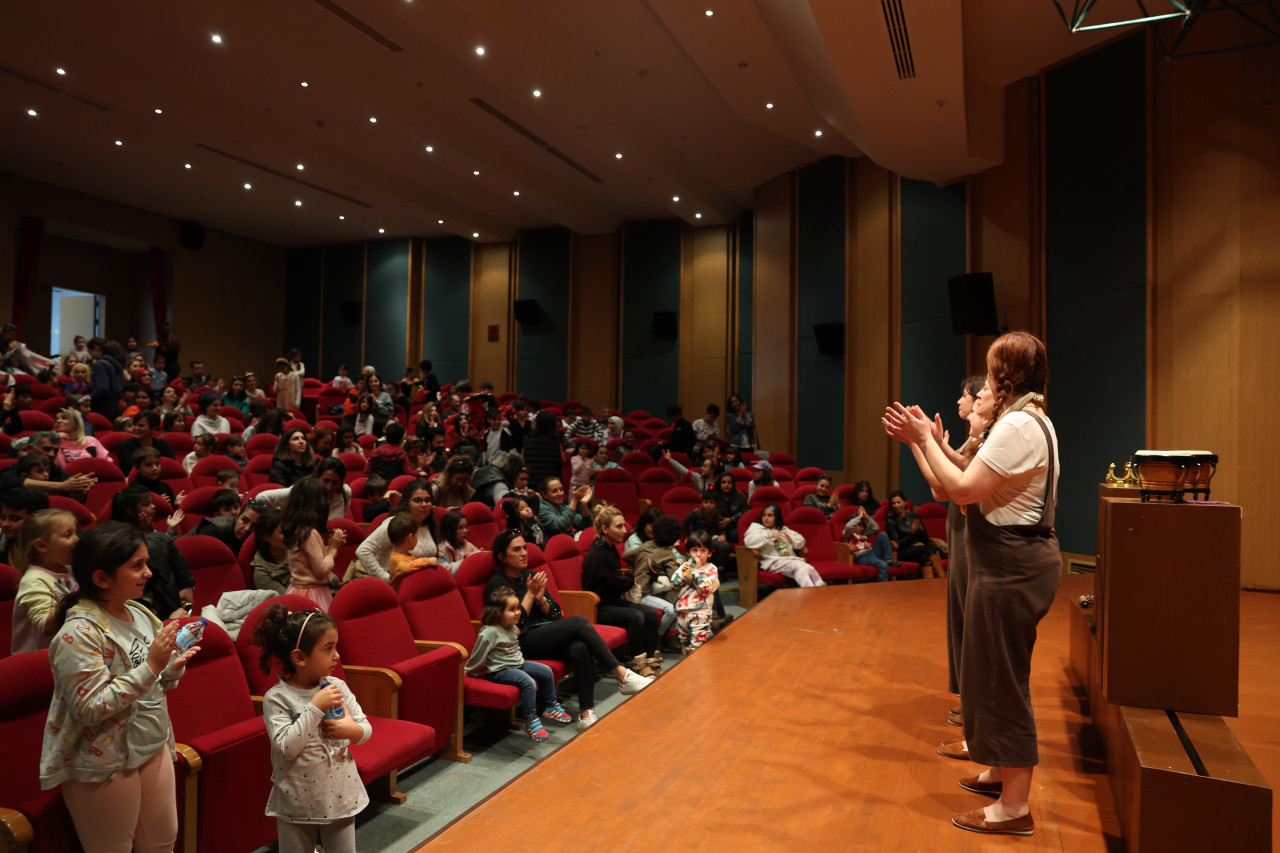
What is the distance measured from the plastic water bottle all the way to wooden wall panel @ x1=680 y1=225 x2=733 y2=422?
11242 mm

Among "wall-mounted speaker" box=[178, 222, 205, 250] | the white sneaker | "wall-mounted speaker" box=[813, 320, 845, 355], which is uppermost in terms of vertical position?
"wall-mounted speaker" box=[178, 222, 205, 250]

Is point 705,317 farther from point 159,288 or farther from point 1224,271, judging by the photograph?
point 159,288

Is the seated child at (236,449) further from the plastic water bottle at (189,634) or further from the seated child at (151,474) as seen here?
the plastic water bottle at (189,634)

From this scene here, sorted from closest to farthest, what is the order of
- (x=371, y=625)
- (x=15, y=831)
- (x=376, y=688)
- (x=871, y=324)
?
1. (x=15, y=831)
2. (x=376, y=688)
3. (x=371, y=625)
4. (x=871, y=324)

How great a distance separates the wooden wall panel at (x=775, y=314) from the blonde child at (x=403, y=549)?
7647 mm

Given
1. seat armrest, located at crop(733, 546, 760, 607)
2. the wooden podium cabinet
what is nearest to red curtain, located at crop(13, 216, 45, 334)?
seat armrest, located at crop(733, 546, 760, 607)

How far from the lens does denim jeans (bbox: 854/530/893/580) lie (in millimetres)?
6375

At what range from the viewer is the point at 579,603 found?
4.40 m

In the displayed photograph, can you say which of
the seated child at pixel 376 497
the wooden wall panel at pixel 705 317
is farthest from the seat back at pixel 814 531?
the wooden wall panel at pixel 705 317

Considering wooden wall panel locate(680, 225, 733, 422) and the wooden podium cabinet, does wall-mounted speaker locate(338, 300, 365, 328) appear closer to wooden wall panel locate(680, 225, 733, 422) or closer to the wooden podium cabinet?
wooden wall panel locate(680, 225, 733, 422)

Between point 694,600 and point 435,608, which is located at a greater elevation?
point 435,608

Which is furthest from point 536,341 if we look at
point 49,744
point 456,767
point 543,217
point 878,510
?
point 49,744

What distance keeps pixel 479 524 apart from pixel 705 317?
8.76m

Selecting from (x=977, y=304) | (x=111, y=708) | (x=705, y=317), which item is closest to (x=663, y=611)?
(x=111, y=708)
